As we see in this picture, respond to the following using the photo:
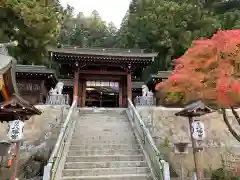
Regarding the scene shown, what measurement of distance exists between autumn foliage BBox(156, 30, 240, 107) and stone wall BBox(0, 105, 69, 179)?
7607 millimetres

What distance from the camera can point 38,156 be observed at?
39.0ft

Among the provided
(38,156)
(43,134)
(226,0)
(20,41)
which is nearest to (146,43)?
(226,0)

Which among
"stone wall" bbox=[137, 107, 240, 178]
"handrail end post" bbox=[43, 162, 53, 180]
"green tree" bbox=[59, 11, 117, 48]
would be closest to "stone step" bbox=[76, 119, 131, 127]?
"stone wall" bbox=[137, 107, 240, 178]

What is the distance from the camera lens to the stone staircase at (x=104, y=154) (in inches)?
353

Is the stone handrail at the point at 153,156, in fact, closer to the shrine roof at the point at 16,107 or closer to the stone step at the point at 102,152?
the stone step at the point at 102,152

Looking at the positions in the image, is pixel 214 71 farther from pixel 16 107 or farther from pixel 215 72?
pixel 16 107

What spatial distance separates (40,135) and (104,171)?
6.73 meters

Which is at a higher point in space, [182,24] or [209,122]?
[182,24]

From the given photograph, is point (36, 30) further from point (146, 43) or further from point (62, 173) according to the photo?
point (62, 173)

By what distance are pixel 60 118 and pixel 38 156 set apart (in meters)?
3.78

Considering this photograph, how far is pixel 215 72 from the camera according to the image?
12.0m

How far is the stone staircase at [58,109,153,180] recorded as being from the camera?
8969mm

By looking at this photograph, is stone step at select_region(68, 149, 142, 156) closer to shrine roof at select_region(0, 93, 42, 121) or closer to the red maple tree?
shrine roof at select_region(0, 93, 42, 121)

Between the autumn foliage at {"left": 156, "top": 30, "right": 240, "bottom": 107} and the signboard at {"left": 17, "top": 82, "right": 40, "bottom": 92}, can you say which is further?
the signboard at {"left": 17, "top": 82, "right": 40, "bottom": 92}
